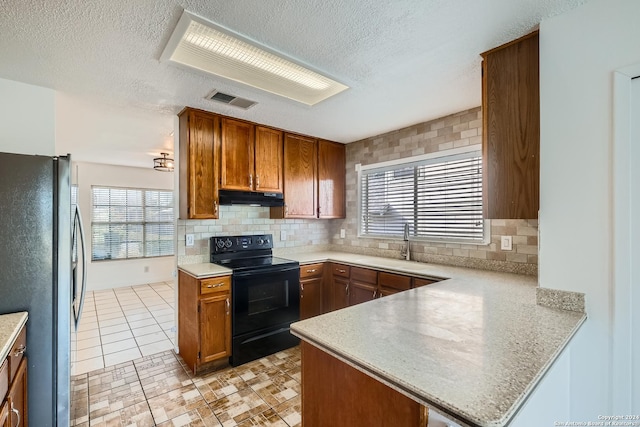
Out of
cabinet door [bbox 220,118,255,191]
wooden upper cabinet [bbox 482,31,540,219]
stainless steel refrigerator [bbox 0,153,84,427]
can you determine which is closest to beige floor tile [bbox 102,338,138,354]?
stainless steel refrigerator [bbox 0,153,84,427]

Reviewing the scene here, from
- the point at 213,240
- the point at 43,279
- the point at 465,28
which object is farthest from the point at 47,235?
the point at 465,28

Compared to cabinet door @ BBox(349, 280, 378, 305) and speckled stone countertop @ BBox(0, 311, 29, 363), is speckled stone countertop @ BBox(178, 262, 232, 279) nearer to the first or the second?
speckled stone countertop @ BBox(0, 311, 29, 363)

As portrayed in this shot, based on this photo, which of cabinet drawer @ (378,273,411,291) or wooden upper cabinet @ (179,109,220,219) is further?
wooden upper cabinet @ (179,109,220,219)

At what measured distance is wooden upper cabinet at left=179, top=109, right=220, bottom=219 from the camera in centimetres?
272

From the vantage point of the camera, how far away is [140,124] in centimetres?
315

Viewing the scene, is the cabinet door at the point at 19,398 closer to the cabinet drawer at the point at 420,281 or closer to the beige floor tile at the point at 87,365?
the beige floor tile at the point at 87,365

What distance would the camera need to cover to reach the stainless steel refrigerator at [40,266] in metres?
1.55

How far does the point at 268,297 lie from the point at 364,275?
38.1 inches

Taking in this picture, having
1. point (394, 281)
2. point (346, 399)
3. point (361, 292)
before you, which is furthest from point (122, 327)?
point (346, 399)

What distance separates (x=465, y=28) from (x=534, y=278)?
1.81 m

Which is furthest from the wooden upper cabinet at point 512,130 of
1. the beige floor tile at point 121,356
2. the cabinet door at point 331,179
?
the beige floor tile at point 121,356

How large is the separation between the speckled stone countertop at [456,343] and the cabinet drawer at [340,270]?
1378 millimetres

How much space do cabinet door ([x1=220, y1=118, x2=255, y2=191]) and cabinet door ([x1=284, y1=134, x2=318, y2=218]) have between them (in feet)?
1.53

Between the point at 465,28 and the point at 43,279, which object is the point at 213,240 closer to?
the point at 43,279
